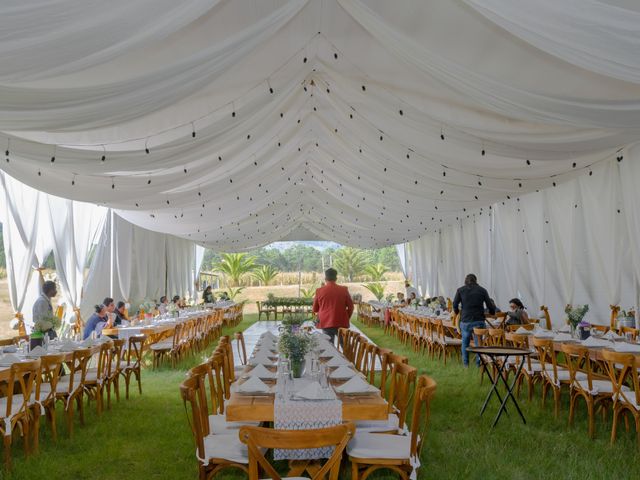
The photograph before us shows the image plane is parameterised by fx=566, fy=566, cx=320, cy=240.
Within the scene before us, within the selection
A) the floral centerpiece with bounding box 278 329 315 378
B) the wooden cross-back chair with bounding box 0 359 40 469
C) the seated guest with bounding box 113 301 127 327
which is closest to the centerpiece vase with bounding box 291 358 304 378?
the floral centerpiece with bounding box 278 329 315 378

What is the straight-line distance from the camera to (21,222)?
321 inches

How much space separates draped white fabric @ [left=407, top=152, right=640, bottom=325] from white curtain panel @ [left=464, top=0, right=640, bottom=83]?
4.54m

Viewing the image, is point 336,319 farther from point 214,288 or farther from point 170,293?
point 214,288

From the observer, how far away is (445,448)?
466cm

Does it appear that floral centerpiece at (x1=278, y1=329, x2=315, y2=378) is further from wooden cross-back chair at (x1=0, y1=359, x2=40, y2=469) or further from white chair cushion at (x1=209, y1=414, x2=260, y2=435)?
wooden cross-back chair at (x1=0, y1=359, x2=40, y2=469)

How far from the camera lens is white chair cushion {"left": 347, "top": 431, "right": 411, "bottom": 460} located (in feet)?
10.6

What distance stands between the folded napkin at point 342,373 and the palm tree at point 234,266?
24172 millimetres

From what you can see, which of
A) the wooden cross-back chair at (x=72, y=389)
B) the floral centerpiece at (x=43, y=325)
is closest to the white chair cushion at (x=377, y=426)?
the wooden cross-back chair at (x=72, y=389)

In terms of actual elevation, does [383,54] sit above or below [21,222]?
above

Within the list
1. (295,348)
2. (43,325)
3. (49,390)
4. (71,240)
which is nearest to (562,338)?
(295,348)

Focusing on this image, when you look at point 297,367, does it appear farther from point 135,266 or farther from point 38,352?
point 135,266

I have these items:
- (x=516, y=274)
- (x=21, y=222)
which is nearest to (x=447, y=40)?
(x=21, y=222)

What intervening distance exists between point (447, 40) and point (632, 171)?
425 centimetres

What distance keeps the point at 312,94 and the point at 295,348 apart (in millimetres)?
3618
